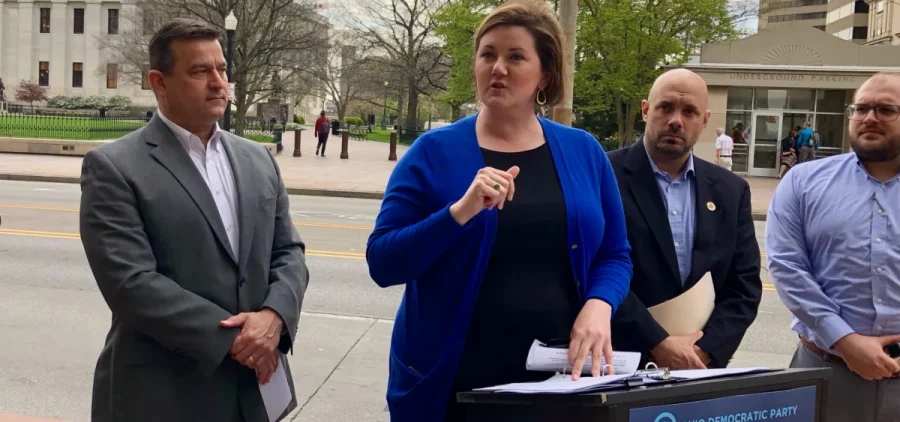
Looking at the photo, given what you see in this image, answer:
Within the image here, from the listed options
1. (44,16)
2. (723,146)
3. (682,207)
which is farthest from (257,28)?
(44,16)

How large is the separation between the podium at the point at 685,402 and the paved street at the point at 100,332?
338cm

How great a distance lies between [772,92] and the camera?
96.1 feet

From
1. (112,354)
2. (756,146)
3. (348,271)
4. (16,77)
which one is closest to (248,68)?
(756,146)

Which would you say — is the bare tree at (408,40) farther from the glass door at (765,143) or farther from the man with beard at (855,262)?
the man with beard at (855,262)

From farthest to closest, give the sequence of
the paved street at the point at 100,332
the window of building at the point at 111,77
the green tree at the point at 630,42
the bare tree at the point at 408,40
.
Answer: the window of building at the point at 111,77
the bare tree at the point at 408,40
the green tree at the point at 630,42
the paved street at the point at 100,332

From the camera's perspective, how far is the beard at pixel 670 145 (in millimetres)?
2992

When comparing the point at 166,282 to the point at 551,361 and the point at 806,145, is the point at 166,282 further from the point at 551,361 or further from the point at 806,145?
the point at 806,145

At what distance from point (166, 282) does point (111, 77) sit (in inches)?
3151

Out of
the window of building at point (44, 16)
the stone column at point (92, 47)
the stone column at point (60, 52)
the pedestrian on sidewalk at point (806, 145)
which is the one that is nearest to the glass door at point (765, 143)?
the pedestrian on sidewalk at point (806, 145)

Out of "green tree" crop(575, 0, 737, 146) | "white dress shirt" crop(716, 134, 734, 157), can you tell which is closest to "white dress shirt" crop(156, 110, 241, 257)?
"white dress shirt" crop(716, 134, 734, 157)

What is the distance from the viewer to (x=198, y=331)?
2420mm

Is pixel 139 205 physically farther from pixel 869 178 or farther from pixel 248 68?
pixel 248 68

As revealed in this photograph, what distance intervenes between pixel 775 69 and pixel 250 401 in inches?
1148

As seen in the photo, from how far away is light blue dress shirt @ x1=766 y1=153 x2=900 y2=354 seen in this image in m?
2.97
